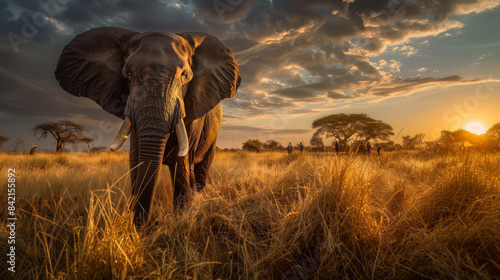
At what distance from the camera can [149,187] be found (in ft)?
9.48

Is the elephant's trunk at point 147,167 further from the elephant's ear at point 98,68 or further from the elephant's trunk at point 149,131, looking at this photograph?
the elephant's ear at point 98,68

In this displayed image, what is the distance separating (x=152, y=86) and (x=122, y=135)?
0.69m

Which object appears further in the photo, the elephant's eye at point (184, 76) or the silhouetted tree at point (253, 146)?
the silhouetted tree at point (253, 146)

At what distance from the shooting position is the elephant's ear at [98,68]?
11.9ft

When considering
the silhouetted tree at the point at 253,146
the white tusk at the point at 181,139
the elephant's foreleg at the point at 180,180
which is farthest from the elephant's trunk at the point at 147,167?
the silhouetted tree at the point at 253,146

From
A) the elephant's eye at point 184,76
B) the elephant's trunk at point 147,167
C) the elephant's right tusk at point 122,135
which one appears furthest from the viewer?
the elephant's eye at point 184,76

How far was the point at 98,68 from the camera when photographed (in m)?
3.71

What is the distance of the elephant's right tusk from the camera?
9.85 ft

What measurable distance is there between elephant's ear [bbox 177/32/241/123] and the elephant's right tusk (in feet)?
2.75

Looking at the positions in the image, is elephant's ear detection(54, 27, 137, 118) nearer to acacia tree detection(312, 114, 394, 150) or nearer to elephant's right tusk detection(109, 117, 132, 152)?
elephant's right tusk detection(109, 117, 132, 152)

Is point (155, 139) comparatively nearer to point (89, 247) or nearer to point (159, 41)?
point (159, 41)

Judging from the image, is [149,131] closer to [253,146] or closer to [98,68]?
[98,68]

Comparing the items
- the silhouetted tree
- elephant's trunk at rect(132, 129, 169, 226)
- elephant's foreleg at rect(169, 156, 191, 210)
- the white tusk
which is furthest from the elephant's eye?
the silhouetted tree

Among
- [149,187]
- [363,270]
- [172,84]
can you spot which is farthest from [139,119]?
[363,270]
